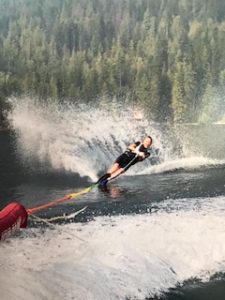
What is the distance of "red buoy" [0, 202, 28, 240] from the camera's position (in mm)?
2080

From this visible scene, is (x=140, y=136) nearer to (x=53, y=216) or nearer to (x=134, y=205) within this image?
(x=134, y=205)

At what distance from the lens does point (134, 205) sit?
246 centimetres

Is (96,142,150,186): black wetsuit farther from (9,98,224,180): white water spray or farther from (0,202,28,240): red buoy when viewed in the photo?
(0,202,28,240): red buoy

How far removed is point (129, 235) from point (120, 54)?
0.75 metres

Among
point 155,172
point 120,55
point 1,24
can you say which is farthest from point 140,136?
point 1,24

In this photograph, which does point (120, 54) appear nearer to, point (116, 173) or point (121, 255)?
point (116, 173)

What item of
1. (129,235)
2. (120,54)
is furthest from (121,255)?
(120,54)

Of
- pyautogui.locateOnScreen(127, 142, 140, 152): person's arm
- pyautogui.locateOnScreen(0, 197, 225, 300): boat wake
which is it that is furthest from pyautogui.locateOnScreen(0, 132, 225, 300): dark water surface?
pyautogui.locateOnScreen(127, 142, 140, 152): person's arm

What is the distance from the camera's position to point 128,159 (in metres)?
2.44

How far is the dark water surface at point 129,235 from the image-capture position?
2.20m

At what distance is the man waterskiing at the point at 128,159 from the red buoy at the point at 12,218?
13.9 inches

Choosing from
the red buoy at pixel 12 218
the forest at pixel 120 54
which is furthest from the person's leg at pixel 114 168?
the red buoy at pixel 12 218

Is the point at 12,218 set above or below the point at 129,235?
above

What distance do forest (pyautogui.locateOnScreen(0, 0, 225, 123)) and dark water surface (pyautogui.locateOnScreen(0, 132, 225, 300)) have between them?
0.84ft
